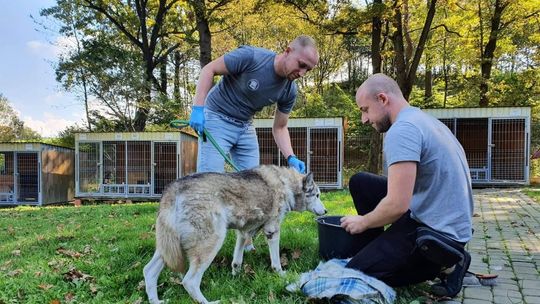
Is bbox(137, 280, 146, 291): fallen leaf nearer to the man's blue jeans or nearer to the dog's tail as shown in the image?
the dog's tail

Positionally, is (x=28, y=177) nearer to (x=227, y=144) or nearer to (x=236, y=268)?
(x=227, y=144)

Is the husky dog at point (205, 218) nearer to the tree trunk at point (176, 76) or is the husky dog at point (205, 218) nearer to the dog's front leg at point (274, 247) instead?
the dog's front leg at point (274, 247)

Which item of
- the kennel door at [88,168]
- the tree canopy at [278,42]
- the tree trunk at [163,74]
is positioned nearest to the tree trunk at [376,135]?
the tree canopy at [278,42]

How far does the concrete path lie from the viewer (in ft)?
10.9

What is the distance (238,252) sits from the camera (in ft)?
12.7

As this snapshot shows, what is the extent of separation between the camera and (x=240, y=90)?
4.18 m

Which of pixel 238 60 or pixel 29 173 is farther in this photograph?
pixel 29 173

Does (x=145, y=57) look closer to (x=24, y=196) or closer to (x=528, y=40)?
(x=24, y=196)

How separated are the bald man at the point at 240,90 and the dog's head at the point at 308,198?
0.27m

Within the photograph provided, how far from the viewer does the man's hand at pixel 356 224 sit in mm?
3051

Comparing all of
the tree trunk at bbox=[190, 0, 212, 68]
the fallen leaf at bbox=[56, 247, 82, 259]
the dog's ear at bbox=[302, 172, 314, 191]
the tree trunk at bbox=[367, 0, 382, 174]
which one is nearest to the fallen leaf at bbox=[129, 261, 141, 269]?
the fallen leaf at bbox=[56, 247, 82, 259]

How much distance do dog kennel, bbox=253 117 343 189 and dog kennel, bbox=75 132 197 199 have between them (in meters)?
3.31

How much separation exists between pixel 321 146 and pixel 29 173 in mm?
11512

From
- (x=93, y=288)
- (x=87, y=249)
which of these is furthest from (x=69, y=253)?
(x=93, y=288)
